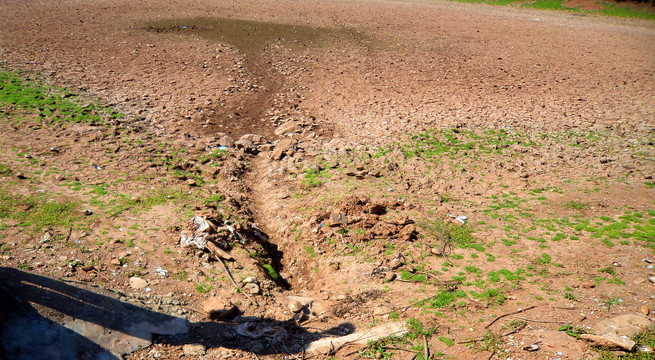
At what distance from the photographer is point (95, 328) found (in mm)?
4664

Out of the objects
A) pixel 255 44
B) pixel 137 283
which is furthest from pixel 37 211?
pixel 255 44

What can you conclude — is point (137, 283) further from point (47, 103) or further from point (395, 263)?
point (47, 103)

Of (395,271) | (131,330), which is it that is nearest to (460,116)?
(395,271)

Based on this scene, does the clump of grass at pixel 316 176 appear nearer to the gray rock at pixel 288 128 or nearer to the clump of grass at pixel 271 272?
the gray rock at pixel 288 128

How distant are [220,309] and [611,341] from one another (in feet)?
14.6

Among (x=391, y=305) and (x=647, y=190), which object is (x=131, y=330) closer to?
(x=391, y=305)

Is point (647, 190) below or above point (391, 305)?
above

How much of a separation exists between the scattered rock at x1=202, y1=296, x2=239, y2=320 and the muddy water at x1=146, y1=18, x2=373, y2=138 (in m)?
5.50

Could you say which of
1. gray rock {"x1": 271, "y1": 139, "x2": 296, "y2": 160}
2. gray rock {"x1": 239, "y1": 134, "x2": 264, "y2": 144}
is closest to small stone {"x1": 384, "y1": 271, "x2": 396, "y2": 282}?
gray rock {"x1": 271, "y1": 139, "x2": 296, "y2": 160}

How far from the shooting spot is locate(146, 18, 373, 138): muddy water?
1089 centimetres

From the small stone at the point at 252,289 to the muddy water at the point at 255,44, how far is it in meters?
5.17

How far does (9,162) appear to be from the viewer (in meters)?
7.82

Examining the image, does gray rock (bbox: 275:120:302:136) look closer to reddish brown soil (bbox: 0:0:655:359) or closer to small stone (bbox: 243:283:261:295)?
reddish brown soil (bbox: 0:0:655:359)

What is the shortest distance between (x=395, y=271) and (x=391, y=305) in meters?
0.70
